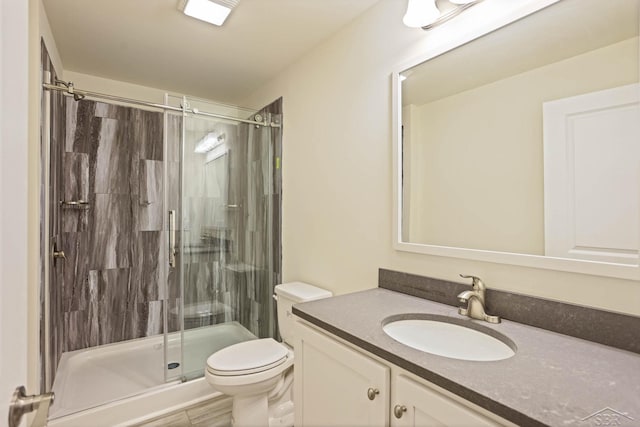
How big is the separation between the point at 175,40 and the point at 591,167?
232 centimetres

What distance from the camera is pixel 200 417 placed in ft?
6.34

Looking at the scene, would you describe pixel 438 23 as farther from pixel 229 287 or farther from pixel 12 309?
pixel 229 287

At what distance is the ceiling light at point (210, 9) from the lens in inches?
67.4

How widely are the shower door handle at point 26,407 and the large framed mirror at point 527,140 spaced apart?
51.9 inches

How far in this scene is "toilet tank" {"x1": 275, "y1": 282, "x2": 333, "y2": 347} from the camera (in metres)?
2.01

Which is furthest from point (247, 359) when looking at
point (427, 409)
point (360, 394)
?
point (427, 409)

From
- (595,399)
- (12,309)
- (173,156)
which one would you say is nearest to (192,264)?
(173,156)

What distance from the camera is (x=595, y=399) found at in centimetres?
67

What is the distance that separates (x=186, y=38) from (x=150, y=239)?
171 centimetres

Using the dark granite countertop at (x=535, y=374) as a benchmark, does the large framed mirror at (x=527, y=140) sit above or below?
above

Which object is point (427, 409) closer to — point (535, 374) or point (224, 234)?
point (535, 374)

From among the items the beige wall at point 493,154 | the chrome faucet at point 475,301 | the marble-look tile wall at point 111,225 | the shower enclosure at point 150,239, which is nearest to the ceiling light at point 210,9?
the shower enclosure at point 150,239

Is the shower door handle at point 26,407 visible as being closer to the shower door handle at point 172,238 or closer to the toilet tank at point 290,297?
the toilet tank at point 290,297

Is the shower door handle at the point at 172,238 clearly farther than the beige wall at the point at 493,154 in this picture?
Yes
